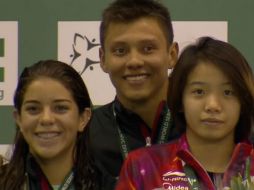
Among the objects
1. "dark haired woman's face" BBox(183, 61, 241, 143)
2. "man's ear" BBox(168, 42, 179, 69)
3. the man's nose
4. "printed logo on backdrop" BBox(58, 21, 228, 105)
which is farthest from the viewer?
"printed logo on backdrop" BBox(58, 21, 228, 105)

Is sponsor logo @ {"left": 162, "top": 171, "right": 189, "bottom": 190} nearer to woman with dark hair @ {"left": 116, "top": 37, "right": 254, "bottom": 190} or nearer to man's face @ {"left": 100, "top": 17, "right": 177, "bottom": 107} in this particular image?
woman with dark hair @ {"left": 116, "top": 37, "right": 254, "bottom": 190}

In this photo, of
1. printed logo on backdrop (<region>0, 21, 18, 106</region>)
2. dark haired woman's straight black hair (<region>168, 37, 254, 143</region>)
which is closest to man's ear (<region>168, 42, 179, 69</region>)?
dark haired woman's straight black hair (<region>168, 37, 254, 143</region>)

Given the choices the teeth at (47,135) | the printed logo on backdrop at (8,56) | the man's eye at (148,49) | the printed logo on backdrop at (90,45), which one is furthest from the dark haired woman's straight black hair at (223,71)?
the printed logo on backdrop at (8,56)

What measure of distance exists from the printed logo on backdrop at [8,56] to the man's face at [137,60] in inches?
32.7

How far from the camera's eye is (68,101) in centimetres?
181

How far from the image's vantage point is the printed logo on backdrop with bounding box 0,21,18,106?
272cm

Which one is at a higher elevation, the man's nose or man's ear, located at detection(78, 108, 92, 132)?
the man's nose

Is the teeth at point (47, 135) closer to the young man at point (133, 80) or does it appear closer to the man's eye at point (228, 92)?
the young man at point (133, 80)

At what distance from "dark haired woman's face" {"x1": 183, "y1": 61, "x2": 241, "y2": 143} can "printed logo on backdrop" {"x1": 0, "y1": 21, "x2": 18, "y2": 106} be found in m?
1.28

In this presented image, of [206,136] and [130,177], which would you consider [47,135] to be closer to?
[130,177]

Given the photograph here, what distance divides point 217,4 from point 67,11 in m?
0.69

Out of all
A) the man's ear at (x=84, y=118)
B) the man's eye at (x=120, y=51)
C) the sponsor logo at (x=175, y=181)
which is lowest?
the sponsor logo at (x=175, y=181)

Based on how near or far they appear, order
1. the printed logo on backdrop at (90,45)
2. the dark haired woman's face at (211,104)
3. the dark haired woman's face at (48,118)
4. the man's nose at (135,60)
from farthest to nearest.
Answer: the printed logo on backdrop at (90,45)
the man's nose at (135,60)
the dark haired woman's face at (48,118)
the dark haired woman's face at (211,104)

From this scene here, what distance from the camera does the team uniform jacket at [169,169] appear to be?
1.59 meters
